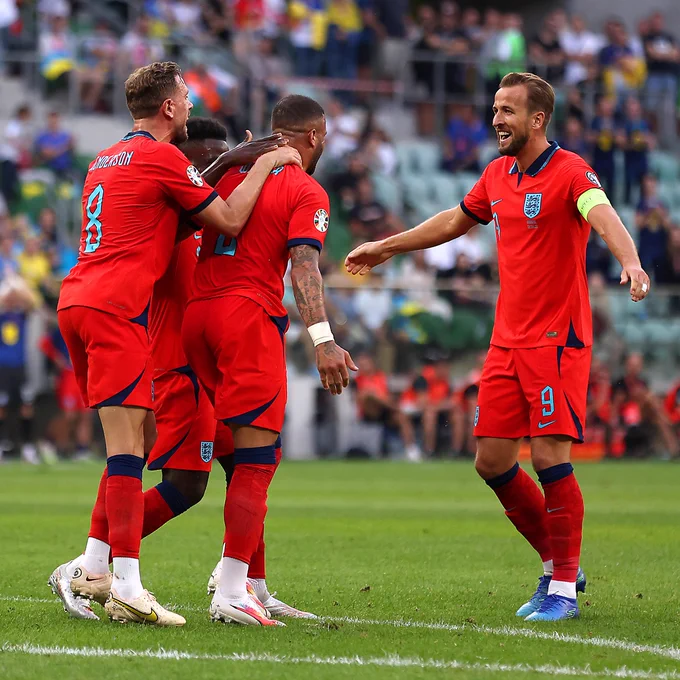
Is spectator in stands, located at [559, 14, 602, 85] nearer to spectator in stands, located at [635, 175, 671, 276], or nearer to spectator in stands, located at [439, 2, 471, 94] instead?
spectator in stands, located at [439, 2, 471, 94]

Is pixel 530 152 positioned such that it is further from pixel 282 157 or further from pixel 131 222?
pixel 131 222

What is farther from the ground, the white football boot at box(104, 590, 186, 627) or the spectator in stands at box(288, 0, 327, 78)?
the spectator in stands at box(288, 0, 327, 78)

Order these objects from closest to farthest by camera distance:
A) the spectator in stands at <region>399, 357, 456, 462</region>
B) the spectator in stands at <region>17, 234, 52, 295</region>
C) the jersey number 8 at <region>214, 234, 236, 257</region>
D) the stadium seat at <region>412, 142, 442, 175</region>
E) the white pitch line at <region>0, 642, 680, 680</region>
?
1. the white pitch line at <region>0, 642, 680, 680</region>
2. the jersey number 8 at <region>214, 234, 236, 257</region>
3. the spectator in stands at <region>17, 234, 52, 295</region>
4. the spectator in stands at <region>399, 357, 456, 462</region>
5. the stadium seat at <region>412, 142, 442, 175</region>

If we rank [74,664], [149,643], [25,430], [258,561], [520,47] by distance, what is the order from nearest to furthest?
[74,664] < [149,643] < [258,561] < [25,430] < [520,47]

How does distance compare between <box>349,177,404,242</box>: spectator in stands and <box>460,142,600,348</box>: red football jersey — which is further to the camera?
<box>349,177,404,242</box>: spectator in stands

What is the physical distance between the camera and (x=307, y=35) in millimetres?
24953

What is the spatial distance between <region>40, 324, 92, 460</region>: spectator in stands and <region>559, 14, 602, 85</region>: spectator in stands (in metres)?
12.6

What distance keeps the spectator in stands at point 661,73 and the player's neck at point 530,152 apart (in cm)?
2159

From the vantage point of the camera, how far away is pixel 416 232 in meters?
7.32

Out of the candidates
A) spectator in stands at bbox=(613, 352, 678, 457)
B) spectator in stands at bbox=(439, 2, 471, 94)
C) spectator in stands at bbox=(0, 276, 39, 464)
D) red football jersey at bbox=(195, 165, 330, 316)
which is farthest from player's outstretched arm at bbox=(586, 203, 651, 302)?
spectator in stands at bbox=(439, 2, 471, 94)

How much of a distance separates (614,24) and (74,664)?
2458cm

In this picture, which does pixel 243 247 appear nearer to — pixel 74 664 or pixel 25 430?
pixel 74 664

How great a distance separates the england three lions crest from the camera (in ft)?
21.8

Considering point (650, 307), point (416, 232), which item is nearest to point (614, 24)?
point (650, 307)
